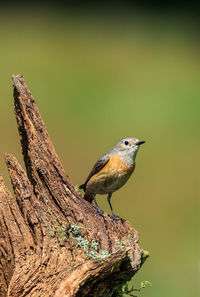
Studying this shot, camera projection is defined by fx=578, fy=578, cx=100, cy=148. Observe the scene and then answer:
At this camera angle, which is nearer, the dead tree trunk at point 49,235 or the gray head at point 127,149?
the dead tree trunk at point 49,235

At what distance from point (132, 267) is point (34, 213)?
2.91 ft

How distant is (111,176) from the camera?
249 inches

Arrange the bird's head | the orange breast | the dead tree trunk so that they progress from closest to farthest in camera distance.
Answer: the dead tree trunk, the orange breast, the bird's head

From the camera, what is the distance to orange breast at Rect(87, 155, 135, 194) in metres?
6.32

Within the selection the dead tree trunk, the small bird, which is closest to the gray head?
the small bird

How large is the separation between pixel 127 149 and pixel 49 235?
7.02 ft

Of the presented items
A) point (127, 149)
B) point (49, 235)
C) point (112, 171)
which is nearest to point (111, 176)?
point (112, 171)

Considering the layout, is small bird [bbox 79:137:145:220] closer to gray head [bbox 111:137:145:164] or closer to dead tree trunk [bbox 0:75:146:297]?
gray head [bbox 111:137:145:164]

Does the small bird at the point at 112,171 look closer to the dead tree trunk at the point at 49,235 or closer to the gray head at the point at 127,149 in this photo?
the gray head at the point at 127,149

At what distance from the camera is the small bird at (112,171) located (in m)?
6.33

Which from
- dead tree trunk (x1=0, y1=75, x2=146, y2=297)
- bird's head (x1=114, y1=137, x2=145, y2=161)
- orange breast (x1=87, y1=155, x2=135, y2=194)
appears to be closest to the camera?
dead tree trunk (x1=0, y1=75, x2=146, y2=297)

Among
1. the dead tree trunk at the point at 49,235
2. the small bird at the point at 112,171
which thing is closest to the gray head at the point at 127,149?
the small bird at the point at 112,171

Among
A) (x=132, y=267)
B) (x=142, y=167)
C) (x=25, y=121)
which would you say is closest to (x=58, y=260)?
(x=132, y=267)

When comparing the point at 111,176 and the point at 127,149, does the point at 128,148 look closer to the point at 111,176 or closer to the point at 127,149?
the point at 127,149
